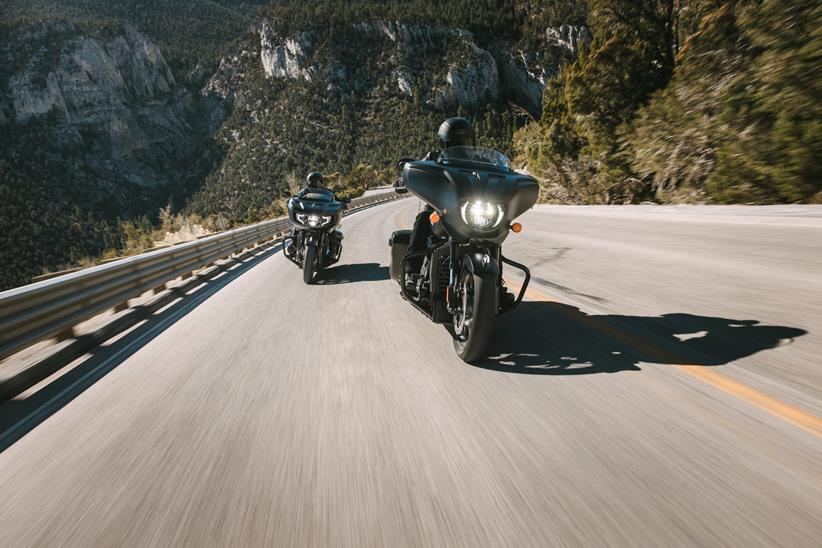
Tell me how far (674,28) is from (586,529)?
2792 cm

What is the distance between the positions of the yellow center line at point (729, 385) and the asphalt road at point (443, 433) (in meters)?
0.02

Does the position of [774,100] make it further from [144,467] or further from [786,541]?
[144,467]

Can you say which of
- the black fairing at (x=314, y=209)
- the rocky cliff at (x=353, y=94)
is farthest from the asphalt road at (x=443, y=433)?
the rocky cliff at (x=353, y=94)

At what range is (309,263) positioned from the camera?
24.9ft

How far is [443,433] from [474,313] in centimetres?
Result: 105

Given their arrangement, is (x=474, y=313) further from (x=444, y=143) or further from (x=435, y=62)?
(x=435, y=62)

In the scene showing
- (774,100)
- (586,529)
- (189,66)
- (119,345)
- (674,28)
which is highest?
(189,66)

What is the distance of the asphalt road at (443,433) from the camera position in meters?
1.87

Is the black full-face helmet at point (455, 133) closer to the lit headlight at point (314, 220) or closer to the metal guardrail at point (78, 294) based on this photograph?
the lit headlight at point (314, 220)

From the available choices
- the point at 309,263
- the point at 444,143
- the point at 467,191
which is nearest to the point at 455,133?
the point at 444,143

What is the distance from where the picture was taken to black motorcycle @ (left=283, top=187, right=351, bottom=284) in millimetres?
7672

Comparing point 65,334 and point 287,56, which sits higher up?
point 287,56

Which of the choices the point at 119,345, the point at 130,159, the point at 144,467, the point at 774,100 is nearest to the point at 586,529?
the point at 144,467

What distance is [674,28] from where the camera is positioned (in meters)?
22.8
